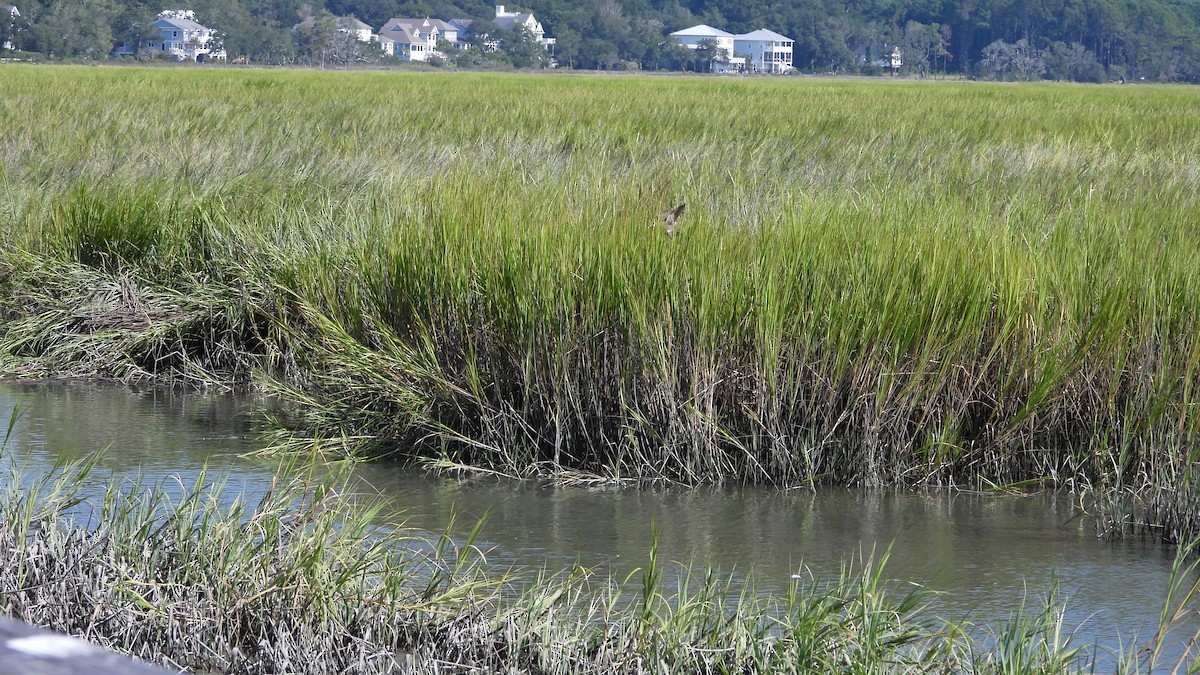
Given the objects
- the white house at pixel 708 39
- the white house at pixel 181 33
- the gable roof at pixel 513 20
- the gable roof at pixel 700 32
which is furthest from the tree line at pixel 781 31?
the gable roof at pixel 700 32

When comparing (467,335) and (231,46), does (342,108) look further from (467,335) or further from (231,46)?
(231,46)

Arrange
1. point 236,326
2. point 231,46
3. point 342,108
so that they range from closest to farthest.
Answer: point 236,326 < point 342,108 < point 231,46

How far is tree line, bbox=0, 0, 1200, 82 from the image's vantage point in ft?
295

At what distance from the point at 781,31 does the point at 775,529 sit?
152 meters

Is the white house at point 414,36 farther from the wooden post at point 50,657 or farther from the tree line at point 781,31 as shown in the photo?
the wooden post at point 50,657

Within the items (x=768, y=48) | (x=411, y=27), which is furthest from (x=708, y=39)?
(x=411, y=27)

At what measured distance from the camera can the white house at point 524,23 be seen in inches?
4627

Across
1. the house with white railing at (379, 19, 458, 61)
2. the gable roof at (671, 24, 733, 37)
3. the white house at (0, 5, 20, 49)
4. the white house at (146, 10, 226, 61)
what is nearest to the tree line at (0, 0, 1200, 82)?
the white house at (0, 5, 20, 49)

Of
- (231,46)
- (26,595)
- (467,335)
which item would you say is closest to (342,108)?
(467,335)

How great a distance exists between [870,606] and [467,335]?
2.32 m

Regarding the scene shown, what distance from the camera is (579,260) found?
4.75 metres

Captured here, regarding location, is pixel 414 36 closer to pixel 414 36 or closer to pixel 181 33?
pixel 414 36

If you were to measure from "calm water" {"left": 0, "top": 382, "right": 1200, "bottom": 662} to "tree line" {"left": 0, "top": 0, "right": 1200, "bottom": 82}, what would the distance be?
77.9 meters

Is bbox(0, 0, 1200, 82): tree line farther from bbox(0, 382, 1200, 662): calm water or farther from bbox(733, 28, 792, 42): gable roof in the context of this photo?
bbox(0, 382, 1200, 662): calm water
